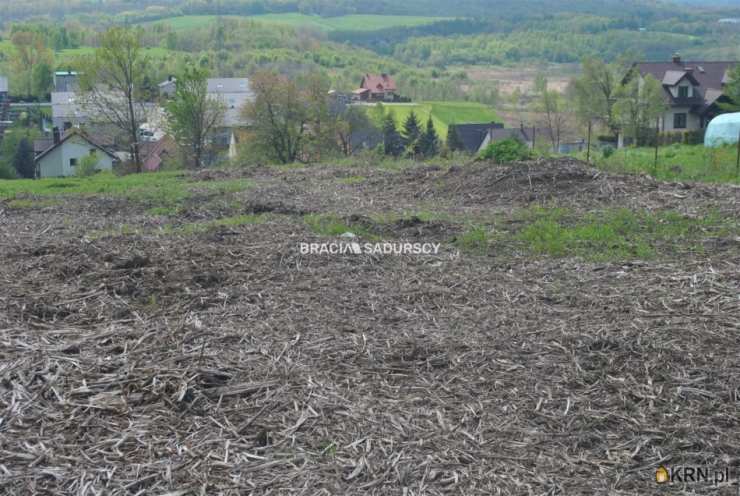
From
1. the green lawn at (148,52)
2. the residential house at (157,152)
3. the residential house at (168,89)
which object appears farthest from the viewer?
the green lawn at (148,52)

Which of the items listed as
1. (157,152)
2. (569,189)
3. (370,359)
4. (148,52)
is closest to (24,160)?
(157,152)

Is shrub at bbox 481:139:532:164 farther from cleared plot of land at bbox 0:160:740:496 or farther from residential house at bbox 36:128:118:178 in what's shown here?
residential house at bbox 36:128:118:178

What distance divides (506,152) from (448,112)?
122 feet

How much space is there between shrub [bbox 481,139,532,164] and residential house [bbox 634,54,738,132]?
22561 mm

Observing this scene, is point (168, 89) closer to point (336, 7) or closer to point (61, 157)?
point (61, 157)

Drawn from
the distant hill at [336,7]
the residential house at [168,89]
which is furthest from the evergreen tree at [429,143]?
the distant hill at [336,7]

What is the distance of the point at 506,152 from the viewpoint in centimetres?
1366

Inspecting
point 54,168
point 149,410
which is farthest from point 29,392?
point 54,168

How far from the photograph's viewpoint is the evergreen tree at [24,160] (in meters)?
34.5

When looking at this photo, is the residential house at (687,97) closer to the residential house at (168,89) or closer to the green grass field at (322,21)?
the residential house at (168,89)

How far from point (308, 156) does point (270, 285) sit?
19.7 m

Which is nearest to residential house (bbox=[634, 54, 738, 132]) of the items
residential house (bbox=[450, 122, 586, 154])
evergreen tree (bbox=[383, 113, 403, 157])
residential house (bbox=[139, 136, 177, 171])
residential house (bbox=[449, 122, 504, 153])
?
residential house (bbox=[450, 122, 586, 154])

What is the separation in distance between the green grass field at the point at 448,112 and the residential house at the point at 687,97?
11.4m

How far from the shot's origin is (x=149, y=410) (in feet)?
14.1
